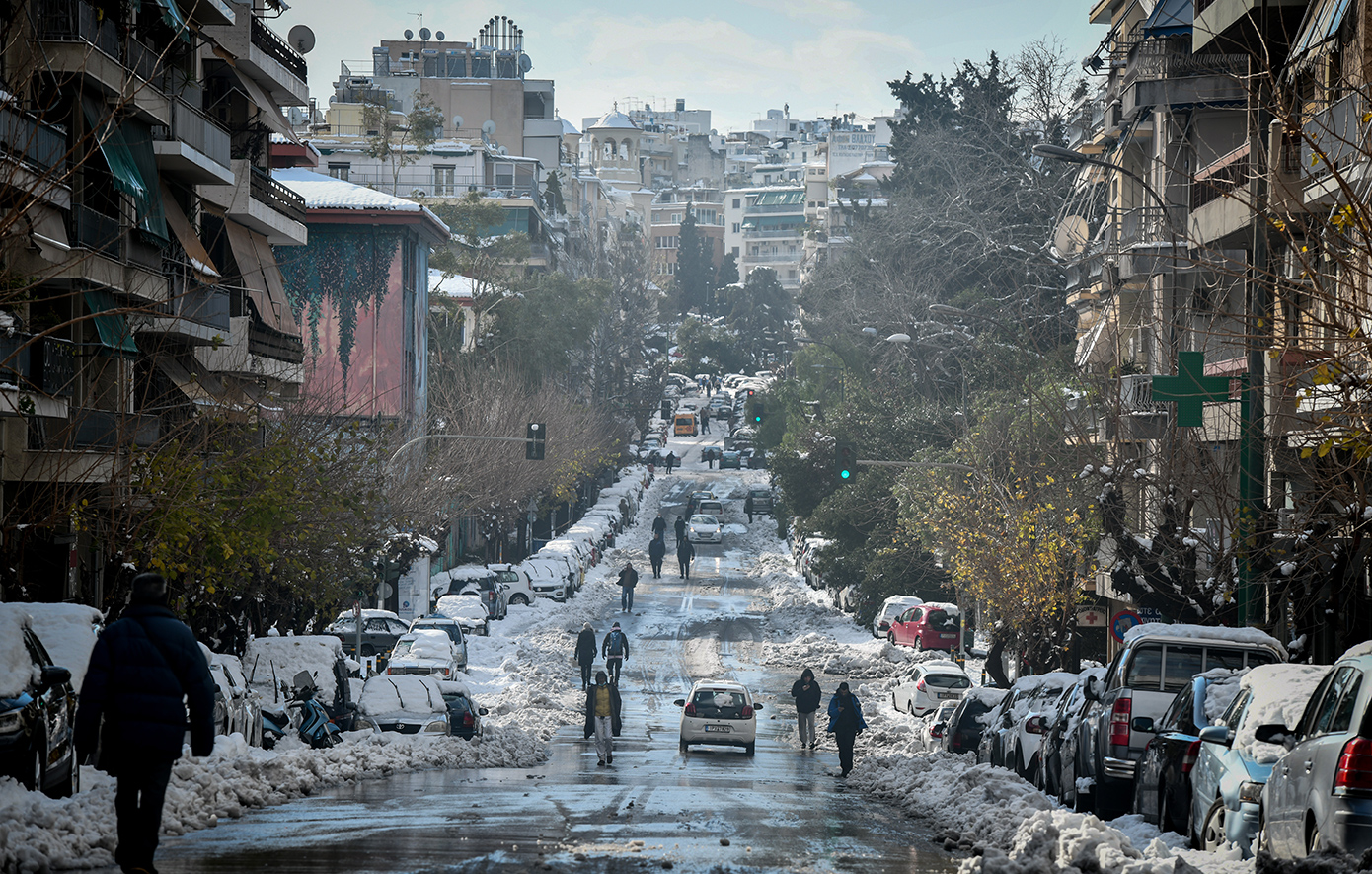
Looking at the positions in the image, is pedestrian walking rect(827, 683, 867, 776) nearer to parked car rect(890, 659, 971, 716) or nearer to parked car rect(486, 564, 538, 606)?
parked car rect(890, 659, 971, 716)

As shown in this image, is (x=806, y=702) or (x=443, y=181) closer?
(x=806, y=702)

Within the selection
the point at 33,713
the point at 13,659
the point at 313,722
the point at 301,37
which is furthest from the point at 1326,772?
the point at 301,37

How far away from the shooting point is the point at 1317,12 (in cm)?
2089

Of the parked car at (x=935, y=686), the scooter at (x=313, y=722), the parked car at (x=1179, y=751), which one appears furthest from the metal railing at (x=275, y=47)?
the parked car at (x=1179, y=751)

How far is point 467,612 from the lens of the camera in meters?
47.2

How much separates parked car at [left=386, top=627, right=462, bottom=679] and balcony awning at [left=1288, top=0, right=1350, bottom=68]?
60.0 feet

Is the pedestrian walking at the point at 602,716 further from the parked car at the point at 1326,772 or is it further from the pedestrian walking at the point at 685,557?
the pedestrian walking at the point at 685,557

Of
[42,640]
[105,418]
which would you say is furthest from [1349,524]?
[105,418]

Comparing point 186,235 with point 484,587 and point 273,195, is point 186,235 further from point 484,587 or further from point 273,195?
point 484,587

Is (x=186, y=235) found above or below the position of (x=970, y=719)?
above

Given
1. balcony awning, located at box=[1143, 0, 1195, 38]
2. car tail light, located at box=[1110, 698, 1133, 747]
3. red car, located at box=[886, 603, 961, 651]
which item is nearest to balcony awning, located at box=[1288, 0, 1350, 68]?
car tail light, located at box=[1110, 698, 1133, 747]

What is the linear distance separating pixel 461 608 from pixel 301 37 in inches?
671

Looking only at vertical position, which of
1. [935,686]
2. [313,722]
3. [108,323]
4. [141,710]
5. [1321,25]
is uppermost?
[1321,25]

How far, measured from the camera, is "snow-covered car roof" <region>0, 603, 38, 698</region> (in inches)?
456
